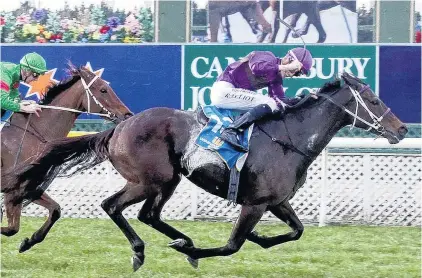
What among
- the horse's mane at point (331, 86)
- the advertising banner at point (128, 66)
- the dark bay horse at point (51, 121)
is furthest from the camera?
the advertising banner at point (128, 66)

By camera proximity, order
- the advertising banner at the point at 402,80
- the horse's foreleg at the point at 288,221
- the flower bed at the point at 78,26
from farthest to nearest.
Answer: the flower bed at the point at 78,26
the advertising banner at the point at 402,80
the horse's foreleg at the point at 288,221

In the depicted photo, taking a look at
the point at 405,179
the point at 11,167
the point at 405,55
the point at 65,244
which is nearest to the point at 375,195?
the point at 405,179

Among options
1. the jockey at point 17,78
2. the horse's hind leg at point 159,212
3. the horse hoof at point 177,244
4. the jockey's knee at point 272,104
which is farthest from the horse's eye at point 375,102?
the jockey at point 17,78

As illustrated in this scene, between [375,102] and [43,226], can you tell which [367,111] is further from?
[43,226]

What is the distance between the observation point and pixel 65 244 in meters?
8.15

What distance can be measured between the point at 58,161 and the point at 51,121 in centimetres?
69

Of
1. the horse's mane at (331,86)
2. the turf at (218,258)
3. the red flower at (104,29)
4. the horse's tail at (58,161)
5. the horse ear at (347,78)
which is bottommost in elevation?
the turf at (218,258)

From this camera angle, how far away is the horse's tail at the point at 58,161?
696 centimetres

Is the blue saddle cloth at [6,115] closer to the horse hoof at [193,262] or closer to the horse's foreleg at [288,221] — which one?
the horse hoof at [193,262]

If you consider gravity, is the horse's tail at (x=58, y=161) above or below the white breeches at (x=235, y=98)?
below

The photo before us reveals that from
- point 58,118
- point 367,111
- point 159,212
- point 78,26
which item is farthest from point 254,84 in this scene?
point 78,26

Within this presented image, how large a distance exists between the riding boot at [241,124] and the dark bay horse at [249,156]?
97mm

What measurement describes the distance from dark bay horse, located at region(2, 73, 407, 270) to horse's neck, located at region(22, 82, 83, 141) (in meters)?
0.88

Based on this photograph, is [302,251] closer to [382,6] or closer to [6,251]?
[6,251]
